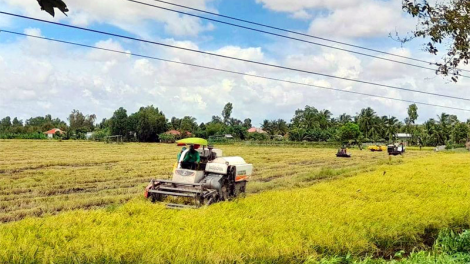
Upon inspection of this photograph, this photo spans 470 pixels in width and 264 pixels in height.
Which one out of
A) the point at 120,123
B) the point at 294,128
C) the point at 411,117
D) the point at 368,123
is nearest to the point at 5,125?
the point at 120,123

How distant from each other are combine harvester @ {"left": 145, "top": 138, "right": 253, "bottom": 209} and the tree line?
48936mm

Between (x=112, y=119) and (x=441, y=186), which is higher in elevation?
(x=112, y=119)

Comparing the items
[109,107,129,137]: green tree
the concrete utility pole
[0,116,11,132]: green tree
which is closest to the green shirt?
the concrete utility pole

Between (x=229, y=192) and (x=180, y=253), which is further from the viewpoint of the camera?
(x=229, y=192)

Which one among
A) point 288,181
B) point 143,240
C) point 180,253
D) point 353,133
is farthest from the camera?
point 353,133

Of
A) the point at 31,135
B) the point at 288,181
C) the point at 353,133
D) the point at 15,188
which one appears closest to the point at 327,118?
the point at 353,133

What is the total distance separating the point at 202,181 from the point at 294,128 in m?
66.5

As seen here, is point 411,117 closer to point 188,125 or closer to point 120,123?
point 188,125

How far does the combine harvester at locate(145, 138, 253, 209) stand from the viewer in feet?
28.7

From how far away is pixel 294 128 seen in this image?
74.9m

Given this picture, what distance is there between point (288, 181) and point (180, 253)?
10.9 meters

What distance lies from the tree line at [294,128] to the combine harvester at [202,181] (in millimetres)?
48936

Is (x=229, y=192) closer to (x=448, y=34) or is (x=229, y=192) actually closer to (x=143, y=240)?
(x=143, y=240)

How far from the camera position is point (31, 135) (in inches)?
2391
